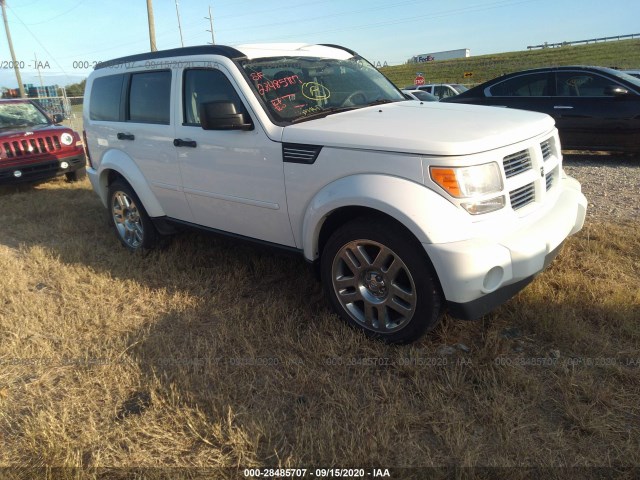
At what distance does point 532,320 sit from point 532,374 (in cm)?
56

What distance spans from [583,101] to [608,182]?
71.6 inches

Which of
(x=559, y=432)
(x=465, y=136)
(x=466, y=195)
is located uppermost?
(x=465, y=136)

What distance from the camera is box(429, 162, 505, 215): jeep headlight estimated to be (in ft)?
8.69

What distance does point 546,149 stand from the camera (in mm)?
3340

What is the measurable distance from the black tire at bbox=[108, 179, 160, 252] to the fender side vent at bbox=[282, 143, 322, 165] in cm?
219

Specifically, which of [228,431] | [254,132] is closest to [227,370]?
[228,431]

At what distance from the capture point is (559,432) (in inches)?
91.1

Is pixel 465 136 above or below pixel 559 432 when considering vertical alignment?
above

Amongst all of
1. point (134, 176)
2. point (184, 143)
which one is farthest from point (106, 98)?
point (184, 143)

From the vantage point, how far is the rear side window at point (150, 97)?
4.26 metres

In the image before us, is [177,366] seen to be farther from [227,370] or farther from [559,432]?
[559,432]

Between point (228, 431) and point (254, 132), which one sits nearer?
point (228, 431)

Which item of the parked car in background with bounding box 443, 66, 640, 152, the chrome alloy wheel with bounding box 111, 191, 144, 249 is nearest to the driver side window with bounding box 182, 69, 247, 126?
the chrome alloy wheel with bounding box 111, 191, 144, 249

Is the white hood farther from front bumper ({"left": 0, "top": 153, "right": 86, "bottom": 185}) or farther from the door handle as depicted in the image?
front bumper ({"left": 0, "top": 153, "right": 86, "bottom": 185})
